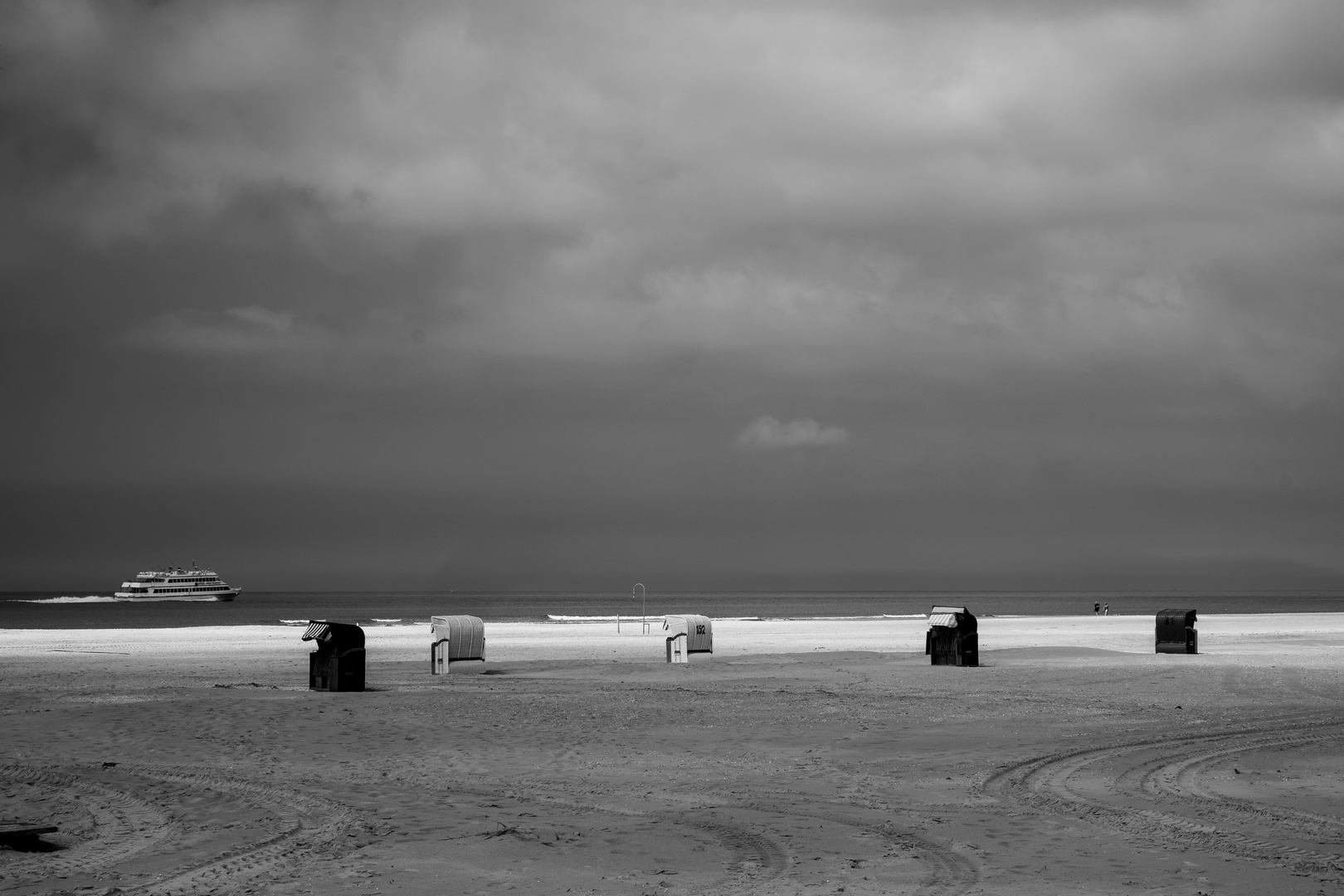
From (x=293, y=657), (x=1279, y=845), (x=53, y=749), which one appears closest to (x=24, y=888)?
(x=53, y=749)

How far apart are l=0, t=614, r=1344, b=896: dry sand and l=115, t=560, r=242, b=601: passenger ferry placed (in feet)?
540

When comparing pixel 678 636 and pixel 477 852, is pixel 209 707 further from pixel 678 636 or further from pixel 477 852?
pixel 678 636

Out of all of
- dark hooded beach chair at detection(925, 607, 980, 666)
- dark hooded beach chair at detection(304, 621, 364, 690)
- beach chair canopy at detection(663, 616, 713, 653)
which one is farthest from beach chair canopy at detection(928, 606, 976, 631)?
dark hooded beach chair at detection(304, 621, 364, 690)

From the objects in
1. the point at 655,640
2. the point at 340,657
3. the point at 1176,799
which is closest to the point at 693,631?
the point at 340,657

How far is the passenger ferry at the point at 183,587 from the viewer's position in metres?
180

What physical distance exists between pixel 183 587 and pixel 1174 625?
551ft

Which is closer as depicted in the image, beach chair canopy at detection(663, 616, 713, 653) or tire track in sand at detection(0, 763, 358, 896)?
tire track in sand at detection(0, 763, 358, 896)

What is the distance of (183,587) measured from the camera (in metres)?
180

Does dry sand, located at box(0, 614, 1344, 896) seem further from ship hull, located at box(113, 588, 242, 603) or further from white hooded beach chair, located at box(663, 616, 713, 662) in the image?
ship hull, located at box(113, 588, 242, 603)

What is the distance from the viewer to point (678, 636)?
31.1m

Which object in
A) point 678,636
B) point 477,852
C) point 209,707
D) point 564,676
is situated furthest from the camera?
point 678,636

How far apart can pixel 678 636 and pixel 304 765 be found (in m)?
18.5

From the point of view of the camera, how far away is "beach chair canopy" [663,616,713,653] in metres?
31.4

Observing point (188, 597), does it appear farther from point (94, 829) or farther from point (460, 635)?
point (94, 829)
